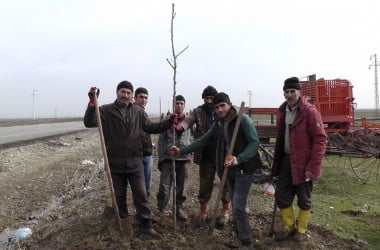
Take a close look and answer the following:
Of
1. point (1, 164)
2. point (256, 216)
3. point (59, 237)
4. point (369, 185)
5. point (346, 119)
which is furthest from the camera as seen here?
point (346, 119)

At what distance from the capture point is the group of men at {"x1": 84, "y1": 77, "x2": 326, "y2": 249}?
5176mm

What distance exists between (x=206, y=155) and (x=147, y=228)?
1206 mm

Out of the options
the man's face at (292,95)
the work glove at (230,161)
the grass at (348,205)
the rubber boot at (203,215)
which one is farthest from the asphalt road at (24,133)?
the man's face at (292,95)

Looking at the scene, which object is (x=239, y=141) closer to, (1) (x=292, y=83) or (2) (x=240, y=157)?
(2) (x=240, y=157)

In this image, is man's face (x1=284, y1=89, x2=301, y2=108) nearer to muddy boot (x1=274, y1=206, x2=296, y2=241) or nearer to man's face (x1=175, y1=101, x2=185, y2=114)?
muddy boot (x1=274, y1=206, x2=296, y2=241)

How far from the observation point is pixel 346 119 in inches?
591

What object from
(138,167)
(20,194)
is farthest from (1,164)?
(138,167)

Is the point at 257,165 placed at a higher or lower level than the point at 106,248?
higher

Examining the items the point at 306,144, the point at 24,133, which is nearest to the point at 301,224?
the point at 306,144

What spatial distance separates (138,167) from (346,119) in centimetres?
1099

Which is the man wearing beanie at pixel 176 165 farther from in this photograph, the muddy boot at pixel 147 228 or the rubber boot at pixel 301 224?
the rubber boot at pixel 301 224

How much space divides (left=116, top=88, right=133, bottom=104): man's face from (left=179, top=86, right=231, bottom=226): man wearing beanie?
0.81 m

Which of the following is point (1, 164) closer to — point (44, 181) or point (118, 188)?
point (44, 181)

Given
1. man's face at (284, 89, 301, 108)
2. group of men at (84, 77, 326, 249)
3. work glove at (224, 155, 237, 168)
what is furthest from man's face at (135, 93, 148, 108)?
man's face at (284, 89, 301, 108)
